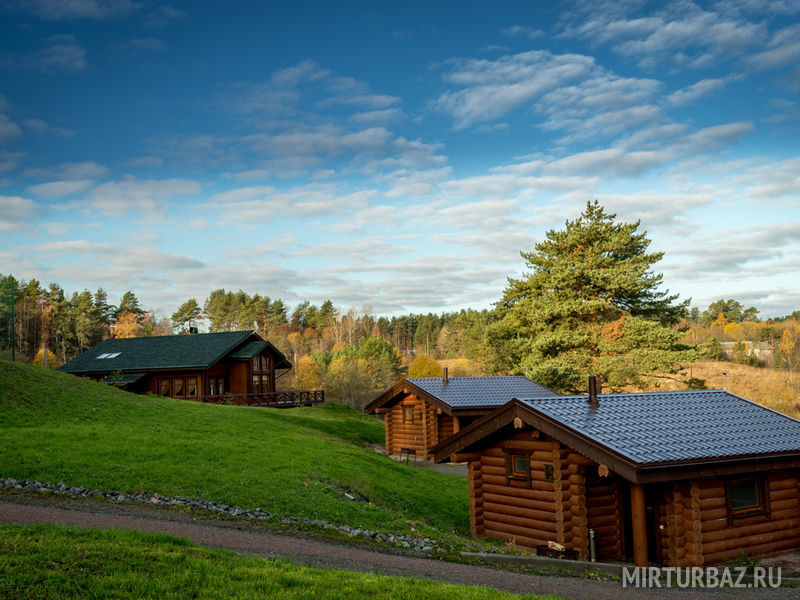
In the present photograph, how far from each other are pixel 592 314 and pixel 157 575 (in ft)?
139

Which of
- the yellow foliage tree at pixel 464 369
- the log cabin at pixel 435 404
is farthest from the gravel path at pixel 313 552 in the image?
the yellow foliage tree at pixel 464 369

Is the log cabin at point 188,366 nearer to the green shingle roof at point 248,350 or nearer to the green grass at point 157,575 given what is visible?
the green shingle roof at point 248,350

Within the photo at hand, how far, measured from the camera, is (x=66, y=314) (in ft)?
306

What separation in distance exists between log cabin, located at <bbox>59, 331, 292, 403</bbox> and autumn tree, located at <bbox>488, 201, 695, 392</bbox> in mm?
20674

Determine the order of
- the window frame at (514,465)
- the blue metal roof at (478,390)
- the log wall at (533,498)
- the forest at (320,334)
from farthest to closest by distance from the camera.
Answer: the forest at (320,334) < the blue metal roof at (478,390) < the window frame at (514,465) < the log wall at (533,498)

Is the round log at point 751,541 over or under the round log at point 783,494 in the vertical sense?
under

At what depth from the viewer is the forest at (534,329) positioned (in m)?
43.2

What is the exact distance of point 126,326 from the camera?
97500 millimetres

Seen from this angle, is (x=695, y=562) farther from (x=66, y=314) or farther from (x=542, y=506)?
(x=66, y=314)

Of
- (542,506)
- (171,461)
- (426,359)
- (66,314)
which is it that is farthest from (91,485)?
(66,314)

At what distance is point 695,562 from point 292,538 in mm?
8614

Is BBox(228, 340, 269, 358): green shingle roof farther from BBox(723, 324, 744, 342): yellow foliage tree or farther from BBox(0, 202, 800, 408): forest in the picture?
BBox(723, 324, 744, 342): yellow foliage tree

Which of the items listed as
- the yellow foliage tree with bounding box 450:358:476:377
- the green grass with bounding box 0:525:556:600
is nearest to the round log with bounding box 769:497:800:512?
the green grass with bounding box 0:525:556:600

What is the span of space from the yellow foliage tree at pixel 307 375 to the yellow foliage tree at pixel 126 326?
117 feet
